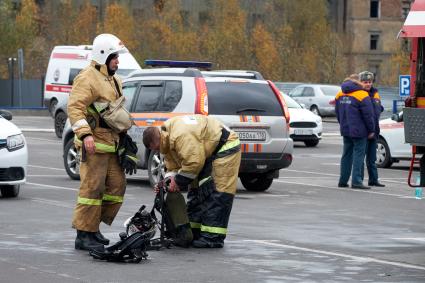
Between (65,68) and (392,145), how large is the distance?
60.1 feet

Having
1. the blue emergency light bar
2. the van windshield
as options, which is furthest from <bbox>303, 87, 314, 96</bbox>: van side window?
the blue emergency light bar

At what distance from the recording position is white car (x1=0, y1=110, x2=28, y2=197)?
1703 cm

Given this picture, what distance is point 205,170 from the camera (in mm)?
12484

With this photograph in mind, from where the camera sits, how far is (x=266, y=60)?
87125 millimetres

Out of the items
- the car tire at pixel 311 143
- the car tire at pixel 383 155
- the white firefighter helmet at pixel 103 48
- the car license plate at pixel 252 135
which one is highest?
the white firefighter helmet at pixel 103 48

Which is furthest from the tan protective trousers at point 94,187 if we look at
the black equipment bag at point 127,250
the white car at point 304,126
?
the white car at point 304,126

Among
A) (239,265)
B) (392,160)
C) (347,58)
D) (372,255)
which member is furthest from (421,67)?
(347,58)

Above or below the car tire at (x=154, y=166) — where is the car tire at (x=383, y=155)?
below

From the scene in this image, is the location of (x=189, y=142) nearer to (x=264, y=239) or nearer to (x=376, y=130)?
(x=264, y=239)

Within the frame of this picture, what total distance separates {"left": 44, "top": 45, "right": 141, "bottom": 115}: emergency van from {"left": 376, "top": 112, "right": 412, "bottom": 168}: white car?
16.2 metres

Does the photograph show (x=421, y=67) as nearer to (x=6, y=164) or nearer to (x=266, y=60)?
(x=6, y=164)

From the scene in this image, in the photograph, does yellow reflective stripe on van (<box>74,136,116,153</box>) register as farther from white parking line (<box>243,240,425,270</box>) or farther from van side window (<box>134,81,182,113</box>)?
van side window (<box>134,81,182,113</box>)

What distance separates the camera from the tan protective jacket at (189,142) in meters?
A: 12.1

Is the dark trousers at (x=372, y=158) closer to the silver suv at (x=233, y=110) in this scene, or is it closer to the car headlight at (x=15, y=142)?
the silver suv at (x=233, y=110)
